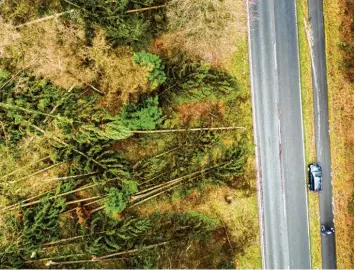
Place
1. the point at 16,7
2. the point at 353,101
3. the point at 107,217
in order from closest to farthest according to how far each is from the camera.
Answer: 1. the point at 16,7
2. the point at 107,217
3. the point at 353,101

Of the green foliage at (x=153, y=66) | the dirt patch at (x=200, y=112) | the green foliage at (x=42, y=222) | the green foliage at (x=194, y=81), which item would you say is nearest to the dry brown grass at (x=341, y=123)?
the green foliage at (x=194, y=81)

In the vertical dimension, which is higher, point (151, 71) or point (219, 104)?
point (151, 71)

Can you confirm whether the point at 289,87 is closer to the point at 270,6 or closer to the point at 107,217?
the point at 270,6

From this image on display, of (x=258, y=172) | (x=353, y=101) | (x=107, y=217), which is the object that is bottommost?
(x=107, y=217)

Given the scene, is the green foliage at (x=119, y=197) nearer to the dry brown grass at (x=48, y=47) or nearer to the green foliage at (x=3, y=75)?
the dry brown grass at (x=48, y=47)

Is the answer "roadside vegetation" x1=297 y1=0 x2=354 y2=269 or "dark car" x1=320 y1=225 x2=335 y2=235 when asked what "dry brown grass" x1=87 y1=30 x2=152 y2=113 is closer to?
"roadside vegetation" x1=297 y1=0 x2=354 y2=269

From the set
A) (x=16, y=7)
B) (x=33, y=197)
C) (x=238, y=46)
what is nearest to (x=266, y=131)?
(x=238, y=46)

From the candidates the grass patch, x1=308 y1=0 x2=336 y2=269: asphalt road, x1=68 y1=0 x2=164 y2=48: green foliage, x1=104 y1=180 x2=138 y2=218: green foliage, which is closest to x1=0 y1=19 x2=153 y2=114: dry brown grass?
x1=68 y1=0 x2=164 y2=48: green foliage
